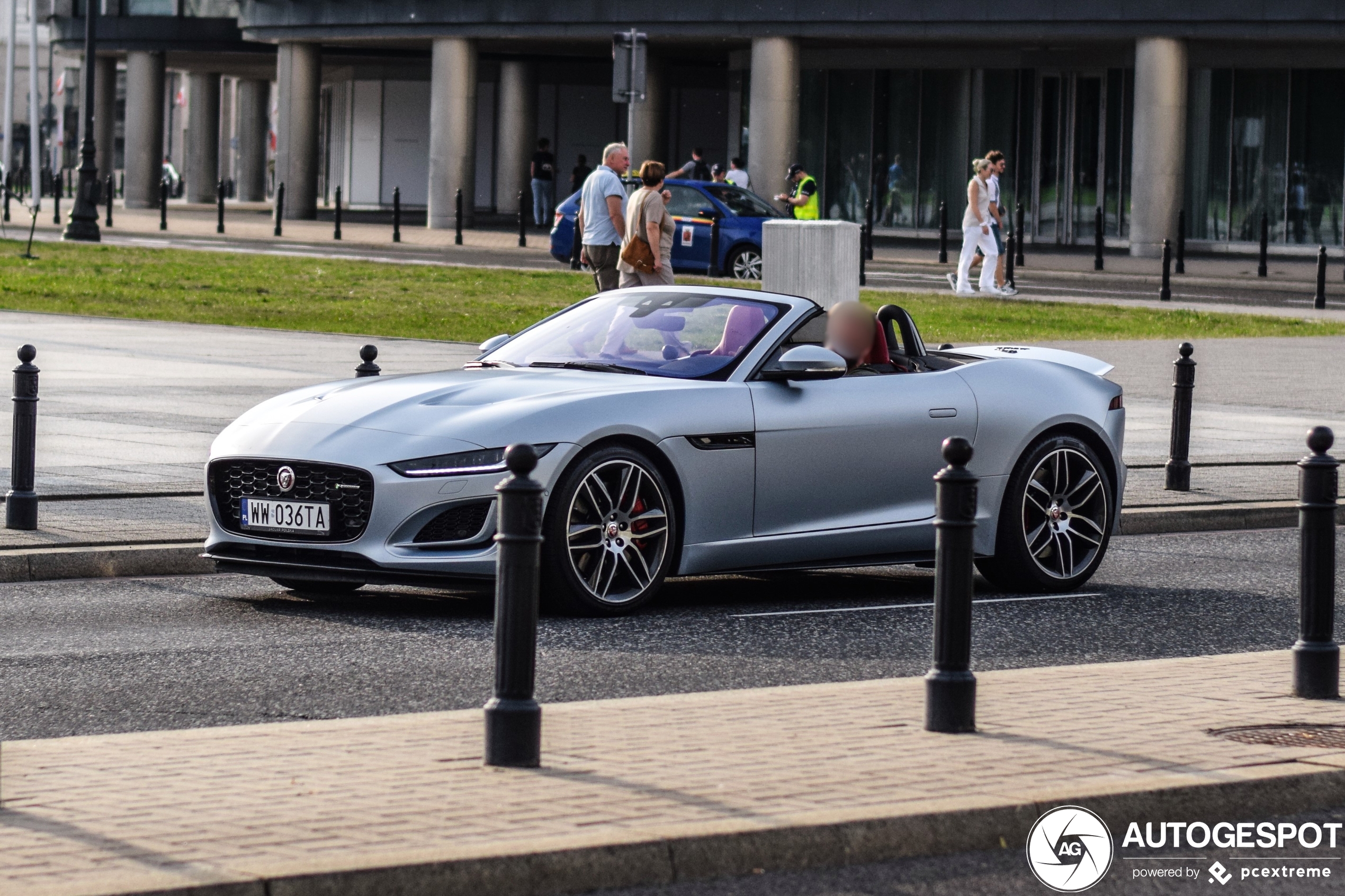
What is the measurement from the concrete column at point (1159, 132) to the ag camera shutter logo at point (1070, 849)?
3813 centimetres

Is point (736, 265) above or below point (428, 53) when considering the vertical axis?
below

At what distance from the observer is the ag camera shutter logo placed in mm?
5215

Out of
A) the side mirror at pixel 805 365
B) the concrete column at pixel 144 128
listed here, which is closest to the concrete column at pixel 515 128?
the concrete column at pixel 144 128

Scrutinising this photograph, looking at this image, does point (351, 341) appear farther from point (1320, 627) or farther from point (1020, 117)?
point (1020, 117)

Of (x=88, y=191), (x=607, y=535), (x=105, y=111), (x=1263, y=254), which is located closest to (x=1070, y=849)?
(x=607, y=535)

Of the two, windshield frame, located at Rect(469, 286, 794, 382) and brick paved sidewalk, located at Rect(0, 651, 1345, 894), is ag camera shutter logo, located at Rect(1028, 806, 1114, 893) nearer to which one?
brick paved sidewalk, located at Rect(0, 651, 1345, 894)

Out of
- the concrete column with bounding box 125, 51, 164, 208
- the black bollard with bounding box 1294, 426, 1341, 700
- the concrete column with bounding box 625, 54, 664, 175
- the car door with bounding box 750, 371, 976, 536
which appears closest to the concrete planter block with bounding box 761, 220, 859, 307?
the car door with bounding box 750, 371, 976, 536

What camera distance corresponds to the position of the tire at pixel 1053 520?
9984mm

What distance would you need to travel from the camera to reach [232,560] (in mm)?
8961

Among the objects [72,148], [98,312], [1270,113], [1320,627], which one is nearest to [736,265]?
[98,312]

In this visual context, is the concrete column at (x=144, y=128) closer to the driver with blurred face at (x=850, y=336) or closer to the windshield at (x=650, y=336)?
the windshield at (x=650, y=336)

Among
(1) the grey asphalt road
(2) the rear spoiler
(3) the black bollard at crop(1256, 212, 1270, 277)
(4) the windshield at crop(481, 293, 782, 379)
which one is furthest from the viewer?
(3) the black bollard at crop(1256, 212, 1270, 277)

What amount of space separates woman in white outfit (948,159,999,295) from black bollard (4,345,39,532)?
19.0m

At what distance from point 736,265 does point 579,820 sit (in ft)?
91.0
